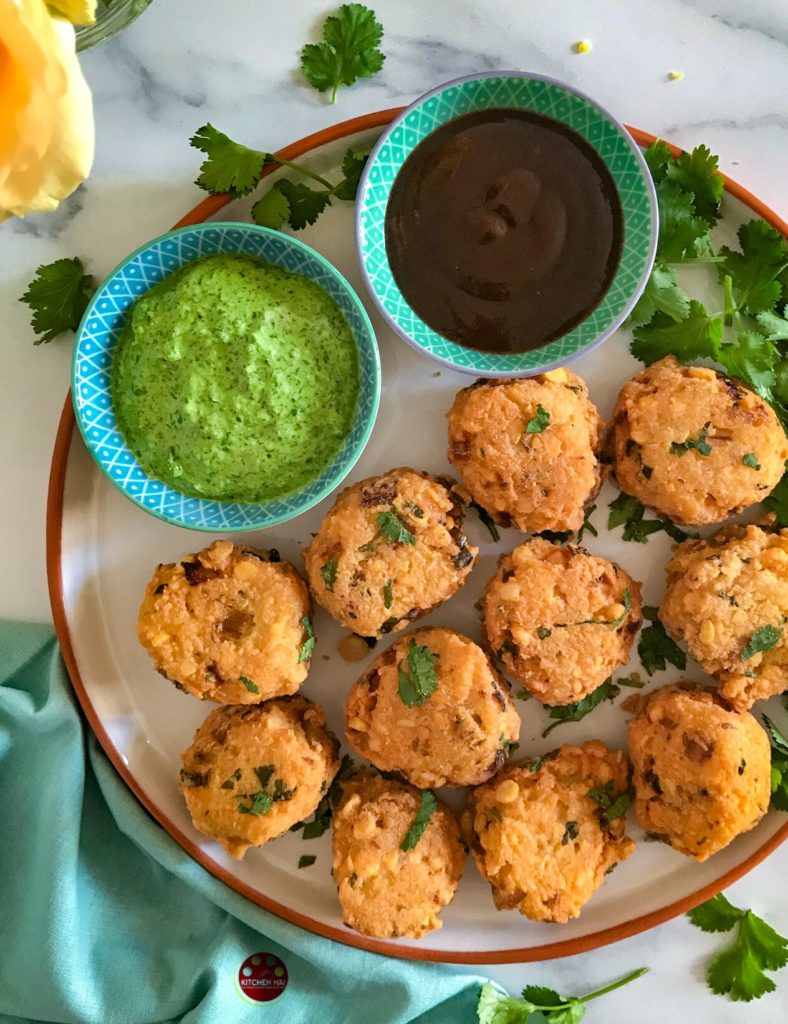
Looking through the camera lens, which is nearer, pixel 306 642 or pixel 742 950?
pixel 306 642

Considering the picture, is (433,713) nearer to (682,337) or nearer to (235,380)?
(235,380)

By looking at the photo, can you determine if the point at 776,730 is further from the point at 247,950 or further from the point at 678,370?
the point at 247,950

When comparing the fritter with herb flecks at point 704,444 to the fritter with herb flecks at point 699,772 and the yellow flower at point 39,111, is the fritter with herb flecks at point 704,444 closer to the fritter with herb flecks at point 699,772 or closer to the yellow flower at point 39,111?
the fritter with herb flecks at point 699,772

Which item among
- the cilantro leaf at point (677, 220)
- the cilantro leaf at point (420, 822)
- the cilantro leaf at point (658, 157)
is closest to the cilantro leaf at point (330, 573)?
the cilantro leaf at point (420, 822)

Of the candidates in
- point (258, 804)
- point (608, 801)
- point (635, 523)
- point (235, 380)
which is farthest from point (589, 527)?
point (258, 804)

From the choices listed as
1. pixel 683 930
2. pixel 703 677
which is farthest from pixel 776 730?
pixel 683 930
